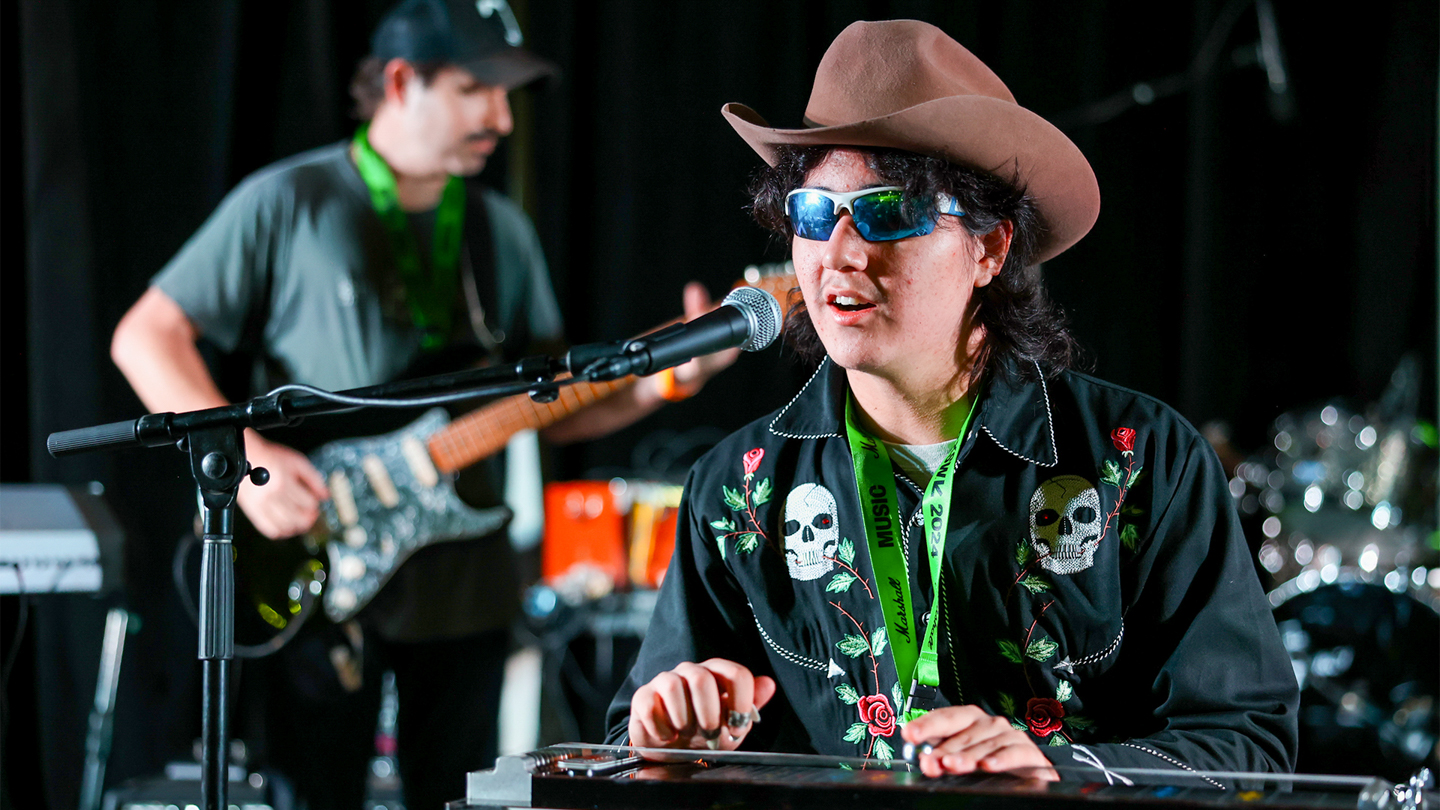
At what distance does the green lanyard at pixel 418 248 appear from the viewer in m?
3.75

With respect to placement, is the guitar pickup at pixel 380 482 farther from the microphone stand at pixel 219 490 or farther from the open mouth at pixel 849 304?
the open mouth at pixel 849 304

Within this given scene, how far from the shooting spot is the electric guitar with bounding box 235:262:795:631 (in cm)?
344

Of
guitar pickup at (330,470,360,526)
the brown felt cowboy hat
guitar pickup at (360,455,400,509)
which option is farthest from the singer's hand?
the brown felt cowboy hat

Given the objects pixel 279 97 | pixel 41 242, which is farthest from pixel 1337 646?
pixel 41 242

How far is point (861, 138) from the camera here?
1.87 m

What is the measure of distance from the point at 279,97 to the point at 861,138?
3056 millimetres

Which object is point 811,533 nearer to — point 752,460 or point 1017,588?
point 752,460

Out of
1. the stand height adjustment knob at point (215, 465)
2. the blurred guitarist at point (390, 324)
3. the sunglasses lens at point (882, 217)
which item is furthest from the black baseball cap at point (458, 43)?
the stand height adjustment knob at point (215, 465)

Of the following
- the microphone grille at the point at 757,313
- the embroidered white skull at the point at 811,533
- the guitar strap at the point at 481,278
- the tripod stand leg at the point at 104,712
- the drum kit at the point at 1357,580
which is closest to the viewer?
the microphone grille at the point at 757,313

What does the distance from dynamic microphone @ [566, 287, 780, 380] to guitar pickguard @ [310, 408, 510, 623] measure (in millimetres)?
2216

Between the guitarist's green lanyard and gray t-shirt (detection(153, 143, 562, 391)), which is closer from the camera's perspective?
the guitarist's green lanyard

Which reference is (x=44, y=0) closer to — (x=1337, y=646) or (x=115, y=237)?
(x=115, y=237)

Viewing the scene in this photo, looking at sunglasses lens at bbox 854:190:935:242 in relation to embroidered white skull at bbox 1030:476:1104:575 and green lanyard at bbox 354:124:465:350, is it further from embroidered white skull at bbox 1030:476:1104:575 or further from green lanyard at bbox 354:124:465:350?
green lanyard at bbox 354:124:465:350

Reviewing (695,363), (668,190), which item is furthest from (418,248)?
(668,190)
